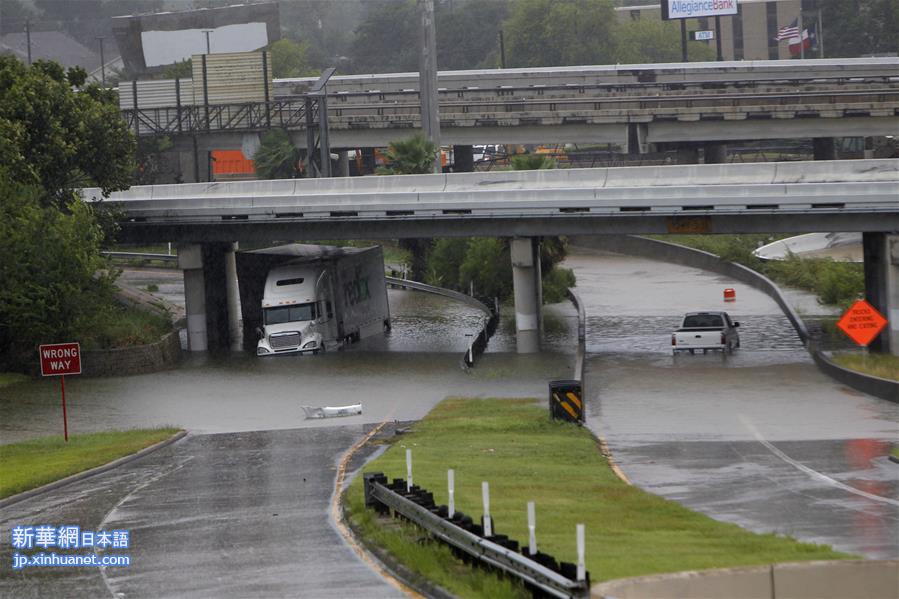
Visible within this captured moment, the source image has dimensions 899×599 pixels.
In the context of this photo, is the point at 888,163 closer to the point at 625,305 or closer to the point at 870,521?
the point at 625,305

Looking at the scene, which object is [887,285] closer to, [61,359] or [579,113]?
[61,359]

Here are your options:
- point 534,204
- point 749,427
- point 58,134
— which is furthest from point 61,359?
point 534,204

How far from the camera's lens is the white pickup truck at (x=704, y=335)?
49.2m

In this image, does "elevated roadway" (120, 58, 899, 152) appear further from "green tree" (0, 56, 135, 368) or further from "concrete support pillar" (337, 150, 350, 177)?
"green tree" (0, 56, 135, 368)

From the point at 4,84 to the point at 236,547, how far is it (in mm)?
36530

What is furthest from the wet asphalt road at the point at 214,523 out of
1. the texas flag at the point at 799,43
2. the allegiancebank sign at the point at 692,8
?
the allegiancebank sign at the point at 692,8

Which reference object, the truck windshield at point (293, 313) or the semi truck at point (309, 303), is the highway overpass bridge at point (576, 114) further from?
the truck windshield at point (293, 313)

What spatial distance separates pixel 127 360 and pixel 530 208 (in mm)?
15439

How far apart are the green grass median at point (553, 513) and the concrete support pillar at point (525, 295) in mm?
18902

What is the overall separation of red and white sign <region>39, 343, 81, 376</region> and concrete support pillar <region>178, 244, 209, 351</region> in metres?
21.5

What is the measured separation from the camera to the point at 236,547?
743 inches

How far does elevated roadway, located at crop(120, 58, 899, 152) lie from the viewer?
281 feet

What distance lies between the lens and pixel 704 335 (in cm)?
4925

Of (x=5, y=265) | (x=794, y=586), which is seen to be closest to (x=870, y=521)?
(x=794, y=586)
